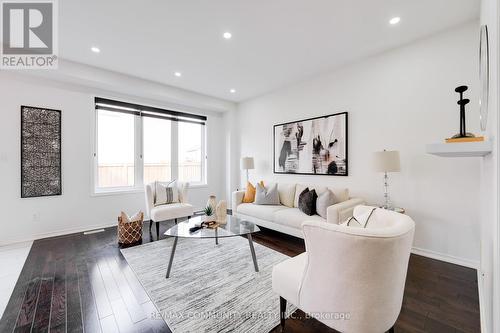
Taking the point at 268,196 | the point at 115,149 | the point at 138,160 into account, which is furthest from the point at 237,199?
the point at 115,149

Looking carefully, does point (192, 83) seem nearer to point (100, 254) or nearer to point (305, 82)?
point (305, 82)

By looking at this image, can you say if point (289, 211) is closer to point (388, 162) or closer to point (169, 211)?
point (388, 162)

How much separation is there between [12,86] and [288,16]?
166 inches

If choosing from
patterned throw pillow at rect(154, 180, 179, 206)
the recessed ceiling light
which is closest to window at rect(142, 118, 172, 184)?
patterned throw pillow at rect(154, 180, 179, 206)

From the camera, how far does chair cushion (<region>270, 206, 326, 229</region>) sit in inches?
118

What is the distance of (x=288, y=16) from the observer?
7.72 ft

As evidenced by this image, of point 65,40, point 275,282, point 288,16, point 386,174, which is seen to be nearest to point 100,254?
point 275,282

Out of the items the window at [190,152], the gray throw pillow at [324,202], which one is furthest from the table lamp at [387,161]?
the window at [190,152]

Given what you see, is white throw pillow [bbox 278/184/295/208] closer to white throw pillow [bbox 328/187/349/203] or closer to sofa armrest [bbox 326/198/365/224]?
white throw pillow [bbox 328/187/349/203]

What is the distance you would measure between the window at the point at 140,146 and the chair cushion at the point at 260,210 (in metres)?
2.07

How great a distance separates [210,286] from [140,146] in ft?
11.5

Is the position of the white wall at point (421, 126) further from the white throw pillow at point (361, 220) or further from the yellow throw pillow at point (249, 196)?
the white throw pillow at point (361, 220)

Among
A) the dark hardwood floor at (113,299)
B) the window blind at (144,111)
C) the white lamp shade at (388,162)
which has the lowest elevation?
the dark hardwood floor at (113,299)

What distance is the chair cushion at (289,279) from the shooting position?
4.53ft
